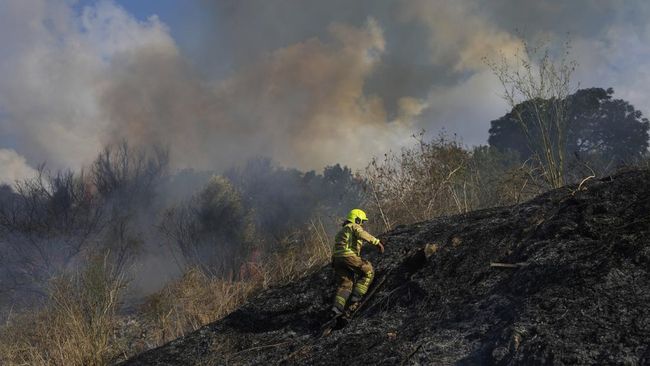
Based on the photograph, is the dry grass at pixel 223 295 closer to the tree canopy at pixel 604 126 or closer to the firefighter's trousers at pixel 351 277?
the firefighter's trousers at pixel 351 277

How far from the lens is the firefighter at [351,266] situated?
795cm

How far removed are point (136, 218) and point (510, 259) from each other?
2422 centimetres

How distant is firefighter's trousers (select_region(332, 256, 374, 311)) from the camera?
796 centimetres

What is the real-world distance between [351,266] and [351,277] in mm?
223

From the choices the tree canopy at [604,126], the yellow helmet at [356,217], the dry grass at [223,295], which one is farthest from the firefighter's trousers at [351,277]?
the tree canopy at [604,126]

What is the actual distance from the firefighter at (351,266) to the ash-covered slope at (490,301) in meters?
0.28

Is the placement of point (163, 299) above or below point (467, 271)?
above

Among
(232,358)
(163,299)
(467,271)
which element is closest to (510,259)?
(467,271)

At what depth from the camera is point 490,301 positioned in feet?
20.2

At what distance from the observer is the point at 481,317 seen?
5.95 meters

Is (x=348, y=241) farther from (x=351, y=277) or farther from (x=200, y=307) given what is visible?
(x=200, y=307)

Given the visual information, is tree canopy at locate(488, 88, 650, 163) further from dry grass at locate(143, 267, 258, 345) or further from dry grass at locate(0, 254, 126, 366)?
dry grass at locate(0, 254, 126, 366)

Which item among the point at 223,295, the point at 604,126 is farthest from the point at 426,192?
the point at 604,126

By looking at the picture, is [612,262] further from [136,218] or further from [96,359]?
[136,218]
